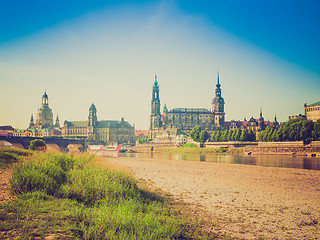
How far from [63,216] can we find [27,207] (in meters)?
0.97

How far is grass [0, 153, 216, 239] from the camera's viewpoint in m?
6.94

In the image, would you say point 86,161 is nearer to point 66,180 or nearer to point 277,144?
point 66,180

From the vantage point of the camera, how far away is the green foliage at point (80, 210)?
6.99m

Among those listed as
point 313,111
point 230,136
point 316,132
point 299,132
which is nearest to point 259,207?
point 316,132

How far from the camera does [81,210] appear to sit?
892 centimetres

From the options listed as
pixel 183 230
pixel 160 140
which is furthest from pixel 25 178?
pixel 160 140

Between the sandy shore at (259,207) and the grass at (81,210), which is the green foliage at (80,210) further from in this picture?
the sandy shore at (259,207)

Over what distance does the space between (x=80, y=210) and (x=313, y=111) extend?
5518 inches

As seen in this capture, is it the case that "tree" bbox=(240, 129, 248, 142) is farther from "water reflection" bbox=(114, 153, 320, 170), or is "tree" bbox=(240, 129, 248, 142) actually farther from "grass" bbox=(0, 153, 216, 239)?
"grass" bbox=(0, 153, 216, 239)

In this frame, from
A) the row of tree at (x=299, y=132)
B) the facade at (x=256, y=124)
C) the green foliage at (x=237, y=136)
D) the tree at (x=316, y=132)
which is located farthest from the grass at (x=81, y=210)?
the facade at (x=256, y=124)

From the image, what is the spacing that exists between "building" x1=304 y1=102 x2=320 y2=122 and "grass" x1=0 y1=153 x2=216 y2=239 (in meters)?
133

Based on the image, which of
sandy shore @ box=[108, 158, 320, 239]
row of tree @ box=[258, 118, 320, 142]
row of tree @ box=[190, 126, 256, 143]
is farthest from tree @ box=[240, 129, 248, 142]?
sandy shore @ box=[108, 158, 320, 239]

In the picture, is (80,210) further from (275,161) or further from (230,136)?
(230,136)

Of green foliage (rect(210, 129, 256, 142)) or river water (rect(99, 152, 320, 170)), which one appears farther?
green foliage (rect(210, 129, 256, 142))
